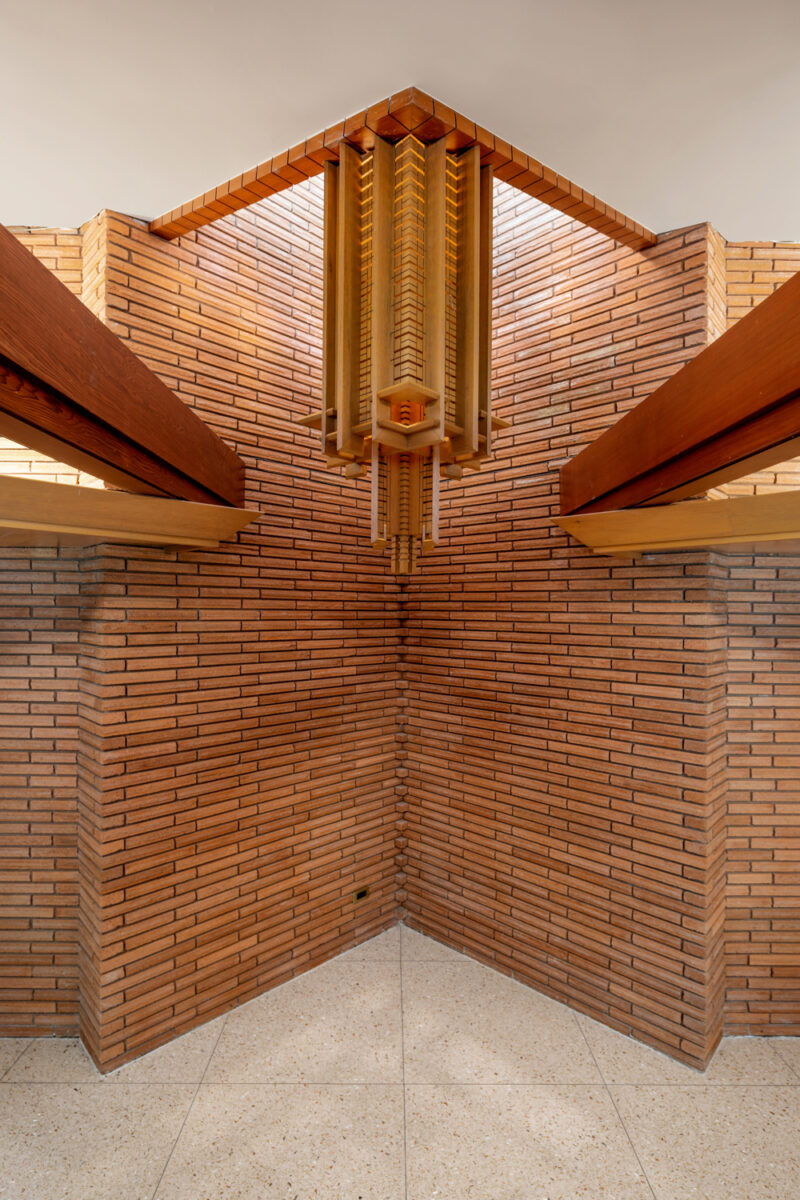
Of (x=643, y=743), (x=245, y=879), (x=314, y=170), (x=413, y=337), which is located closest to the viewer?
(x=413, y=337)

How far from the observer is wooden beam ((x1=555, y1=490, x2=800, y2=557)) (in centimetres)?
284

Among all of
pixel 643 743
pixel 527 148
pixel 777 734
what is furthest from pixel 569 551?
pixel 527 148

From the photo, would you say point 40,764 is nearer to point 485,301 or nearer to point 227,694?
point 227,694

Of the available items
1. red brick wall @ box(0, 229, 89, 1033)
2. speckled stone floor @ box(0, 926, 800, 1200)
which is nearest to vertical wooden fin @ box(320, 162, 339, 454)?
red brick wall @ box(0, 229, 89, 1033)

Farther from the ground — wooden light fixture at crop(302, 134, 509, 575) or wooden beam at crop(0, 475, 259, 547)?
wooden light fixture at crop(302, 134, 509, 575)

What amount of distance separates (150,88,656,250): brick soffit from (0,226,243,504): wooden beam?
1302mm

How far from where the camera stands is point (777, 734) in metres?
3.79

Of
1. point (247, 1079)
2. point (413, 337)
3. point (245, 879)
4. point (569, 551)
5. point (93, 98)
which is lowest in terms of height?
point (247, 1079)

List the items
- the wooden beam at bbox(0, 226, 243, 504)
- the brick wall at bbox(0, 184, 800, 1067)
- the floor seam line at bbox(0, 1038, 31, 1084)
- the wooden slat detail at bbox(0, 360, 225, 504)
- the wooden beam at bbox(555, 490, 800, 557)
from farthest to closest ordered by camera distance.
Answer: the brick wall at bbox(0, 184, 800, 1067) → the floor seam line at bbox(0, 1038, 31, 1084) → the wooden beam at bbox(555, 490, 800, 557) → the wooden slat detail at bbox(0, 360, 225, 504) → the wooden beam at bbox(0, 226, 243, 504)

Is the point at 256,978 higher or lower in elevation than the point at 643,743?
lower

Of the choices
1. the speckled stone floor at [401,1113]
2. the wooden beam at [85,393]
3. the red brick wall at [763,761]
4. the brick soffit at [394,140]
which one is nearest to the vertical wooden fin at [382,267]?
the brick soffit at [394,140]

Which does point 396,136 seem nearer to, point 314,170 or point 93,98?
point 314,170

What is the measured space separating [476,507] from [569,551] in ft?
3.00

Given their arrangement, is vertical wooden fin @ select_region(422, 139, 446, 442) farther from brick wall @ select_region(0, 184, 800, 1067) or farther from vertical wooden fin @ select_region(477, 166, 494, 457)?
brick wall @ select_region(0, 184, 800, 1067)
